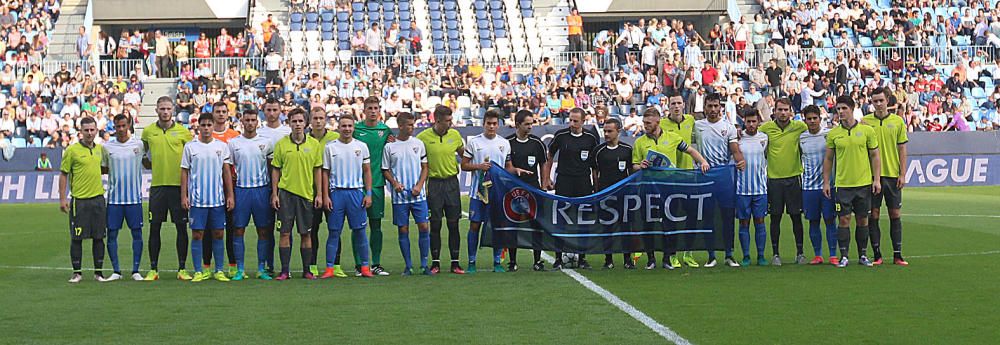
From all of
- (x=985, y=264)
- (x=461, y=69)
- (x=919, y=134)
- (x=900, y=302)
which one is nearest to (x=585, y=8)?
(x=461, y=69)

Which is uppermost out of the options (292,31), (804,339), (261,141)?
(292,31)

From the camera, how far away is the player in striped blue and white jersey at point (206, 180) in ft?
44.2

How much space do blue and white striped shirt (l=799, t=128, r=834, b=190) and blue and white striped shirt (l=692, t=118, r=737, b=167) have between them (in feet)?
2.36

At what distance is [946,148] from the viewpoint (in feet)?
108

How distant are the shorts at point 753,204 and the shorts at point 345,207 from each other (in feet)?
12.7

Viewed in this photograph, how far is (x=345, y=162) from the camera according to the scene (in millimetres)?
13531

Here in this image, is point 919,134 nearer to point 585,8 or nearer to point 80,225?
point 585,8

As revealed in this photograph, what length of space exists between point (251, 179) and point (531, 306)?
12.1ft

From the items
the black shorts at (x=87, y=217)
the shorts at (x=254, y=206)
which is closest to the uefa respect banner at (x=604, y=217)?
the shorts at (x=254, y=206)

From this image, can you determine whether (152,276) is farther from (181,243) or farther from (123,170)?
(123,170)

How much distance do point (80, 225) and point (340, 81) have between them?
2205 centimetres

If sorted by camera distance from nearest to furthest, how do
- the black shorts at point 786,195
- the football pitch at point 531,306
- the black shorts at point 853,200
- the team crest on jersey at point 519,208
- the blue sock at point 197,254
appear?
the football pitch at point 531,306
the blue sock at point 197,254
the black shorts at point 853,200
the team crest on jersey at point 519,208
the black shorts at point 786,195

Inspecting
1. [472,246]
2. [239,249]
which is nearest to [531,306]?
[472,246]

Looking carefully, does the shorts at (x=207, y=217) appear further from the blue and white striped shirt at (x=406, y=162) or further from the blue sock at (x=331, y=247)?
the blue and white striped shirt at (x=406, y=162)
